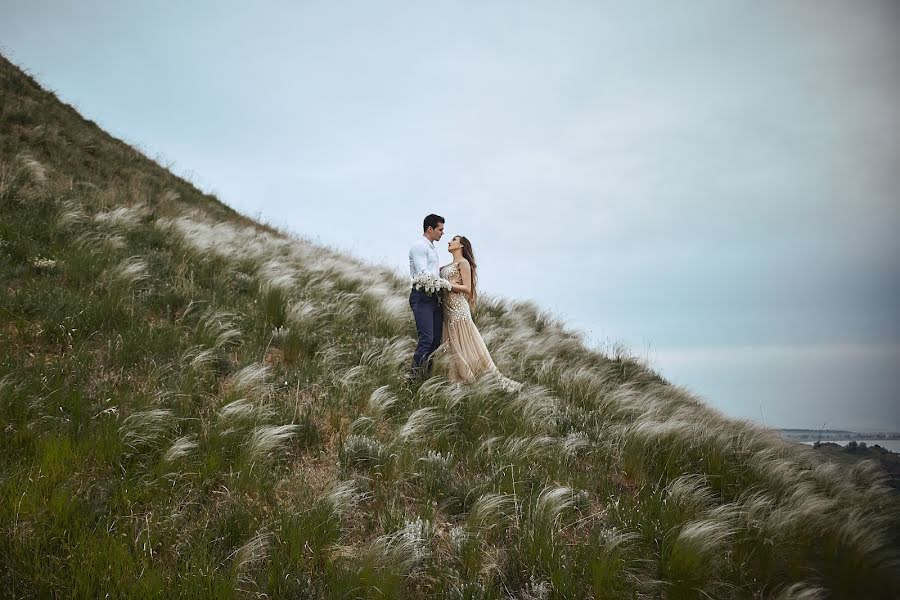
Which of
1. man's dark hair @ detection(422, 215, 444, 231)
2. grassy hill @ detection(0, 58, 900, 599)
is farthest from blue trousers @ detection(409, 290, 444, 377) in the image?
man's dark hair @ detection(422, 215, 444, 231)

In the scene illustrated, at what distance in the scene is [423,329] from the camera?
264 inches

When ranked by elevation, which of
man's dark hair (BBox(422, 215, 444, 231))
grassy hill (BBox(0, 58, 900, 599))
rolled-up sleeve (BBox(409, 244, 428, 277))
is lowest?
grassy hill (BBox(0, 58, 900, 599))

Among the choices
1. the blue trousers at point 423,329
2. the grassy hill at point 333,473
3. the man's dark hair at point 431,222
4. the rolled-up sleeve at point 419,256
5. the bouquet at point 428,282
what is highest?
the man's dark hair at point 431,222

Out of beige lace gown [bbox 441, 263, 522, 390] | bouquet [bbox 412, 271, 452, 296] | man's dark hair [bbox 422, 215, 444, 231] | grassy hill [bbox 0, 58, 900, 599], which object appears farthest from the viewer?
beige lace gown [bbox 441, 263, 522, 390]

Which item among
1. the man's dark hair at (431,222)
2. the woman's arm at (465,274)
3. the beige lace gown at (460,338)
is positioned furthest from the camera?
the woman's arm at (465,274)

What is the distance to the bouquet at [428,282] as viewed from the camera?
657 cm

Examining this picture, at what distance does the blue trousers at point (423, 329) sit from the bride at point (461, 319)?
1.00 ft

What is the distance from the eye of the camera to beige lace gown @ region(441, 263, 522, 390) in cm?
696

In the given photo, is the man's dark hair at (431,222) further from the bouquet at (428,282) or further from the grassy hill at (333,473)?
the grassy hill at (333,473)

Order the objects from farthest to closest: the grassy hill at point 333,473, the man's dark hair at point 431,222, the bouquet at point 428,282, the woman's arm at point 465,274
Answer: the woman's arm at point 465,274 → the man's dark hair at point 431,222 → the bouquet at point 428,282 → the grassy hill at point 333,473

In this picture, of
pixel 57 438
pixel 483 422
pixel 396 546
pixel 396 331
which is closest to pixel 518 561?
pixel 396 546

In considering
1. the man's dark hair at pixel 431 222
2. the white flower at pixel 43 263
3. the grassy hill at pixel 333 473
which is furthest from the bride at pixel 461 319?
the white flower at pixel 43 263

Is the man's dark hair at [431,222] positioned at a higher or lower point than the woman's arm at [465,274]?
higher

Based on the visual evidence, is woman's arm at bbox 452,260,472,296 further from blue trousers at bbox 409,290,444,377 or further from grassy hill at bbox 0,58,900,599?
grassy hill at bbox 0,58,900,599
